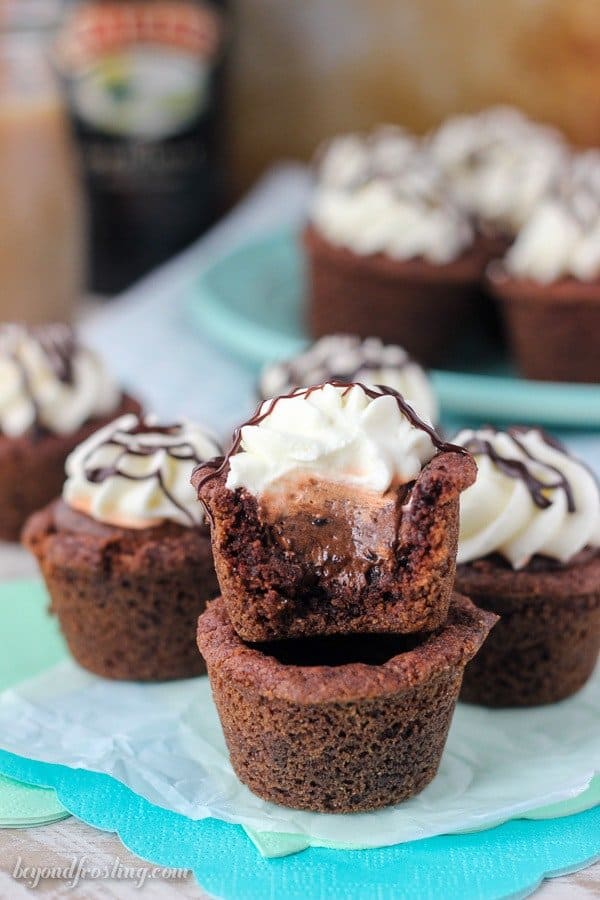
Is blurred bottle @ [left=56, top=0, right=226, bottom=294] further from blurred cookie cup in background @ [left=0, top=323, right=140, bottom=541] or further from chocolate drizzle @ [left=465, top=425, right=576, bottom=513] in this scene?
chocolate drizzle @ [left=465, top=425, right=576, bottom=513]

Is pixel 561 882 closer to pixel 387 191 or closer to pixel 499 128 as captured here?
pixel 387 191

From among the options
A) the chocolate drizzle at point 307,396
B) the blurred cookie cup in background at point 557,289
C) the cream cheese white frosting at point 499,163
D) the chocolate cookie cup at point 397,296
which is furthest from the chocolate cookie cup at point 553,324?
the chocolate drizzle at point 307,396

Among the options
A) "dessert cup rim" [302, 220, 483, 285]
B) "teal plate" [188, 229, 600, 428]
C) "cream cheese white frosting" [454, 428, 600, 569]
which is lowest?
"teal plate" [188, 229, 600, 428]

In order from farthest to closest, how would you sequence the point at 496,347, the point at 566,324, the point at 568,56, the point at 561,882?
the point at 568,56 → the point at 496,347 → the point at 566,324 → the point at 561,882

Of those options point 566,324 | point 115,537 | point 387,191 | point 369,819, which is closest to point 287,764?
point 369,819

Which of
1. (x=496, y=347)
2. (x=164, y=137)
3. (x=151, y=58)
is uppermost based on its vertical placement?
(x=151, y=58)

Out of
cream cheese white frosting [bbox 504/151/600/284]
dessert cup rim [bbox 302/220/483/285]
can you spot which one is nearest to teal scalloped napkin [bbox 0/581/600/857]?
dessert cup rim [bbox 302/220/483/285]

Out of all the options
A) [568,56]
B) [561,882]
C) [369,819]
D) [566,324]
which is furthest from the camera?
[568,56]
